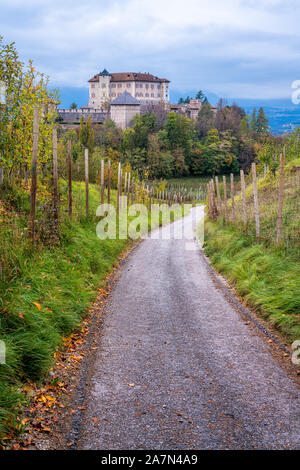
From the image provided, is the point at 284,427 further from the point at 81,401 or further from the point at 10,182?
the point at 10,182

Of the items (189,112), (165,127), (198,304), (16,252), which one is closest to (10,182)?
(16,252)

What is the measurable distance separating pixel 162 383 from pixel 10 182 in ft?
25.7

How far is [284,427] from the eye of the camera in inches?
148

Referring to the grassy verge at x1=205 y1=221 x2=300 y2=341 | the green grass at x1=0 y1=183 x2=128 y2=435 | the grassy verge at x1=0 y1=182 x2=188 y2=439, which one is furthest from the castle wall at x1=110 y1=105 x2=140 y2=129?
the green grass at x1=0 y1=183 x2=128 y2=435

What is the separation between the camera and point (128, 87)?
434ft

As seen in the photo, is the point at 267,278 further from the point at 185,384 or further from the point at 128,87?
the point at 128,87

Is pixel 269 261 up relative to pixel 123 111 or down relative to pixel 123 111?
down

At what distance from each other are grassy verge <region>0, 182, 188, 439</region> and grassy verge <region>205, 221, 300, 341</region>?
3.11 meters

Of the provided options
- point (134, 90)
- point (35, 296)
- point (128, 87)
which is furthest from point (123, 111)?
point (35, 296)

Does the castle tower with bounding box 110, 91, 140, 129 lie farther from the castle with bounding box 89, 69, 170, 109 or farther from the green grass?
the green grass

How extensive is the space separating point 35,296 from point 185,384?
2.52 meters

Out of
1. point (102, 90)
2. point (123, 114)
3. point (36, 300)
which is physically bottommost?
point (36, 300)

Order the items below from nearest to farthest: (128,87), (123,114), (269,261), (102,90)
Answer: (269,261), (123,114), (128,87), (102,90)

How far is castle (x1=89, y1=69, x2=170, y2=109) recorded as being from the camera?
132250mm
